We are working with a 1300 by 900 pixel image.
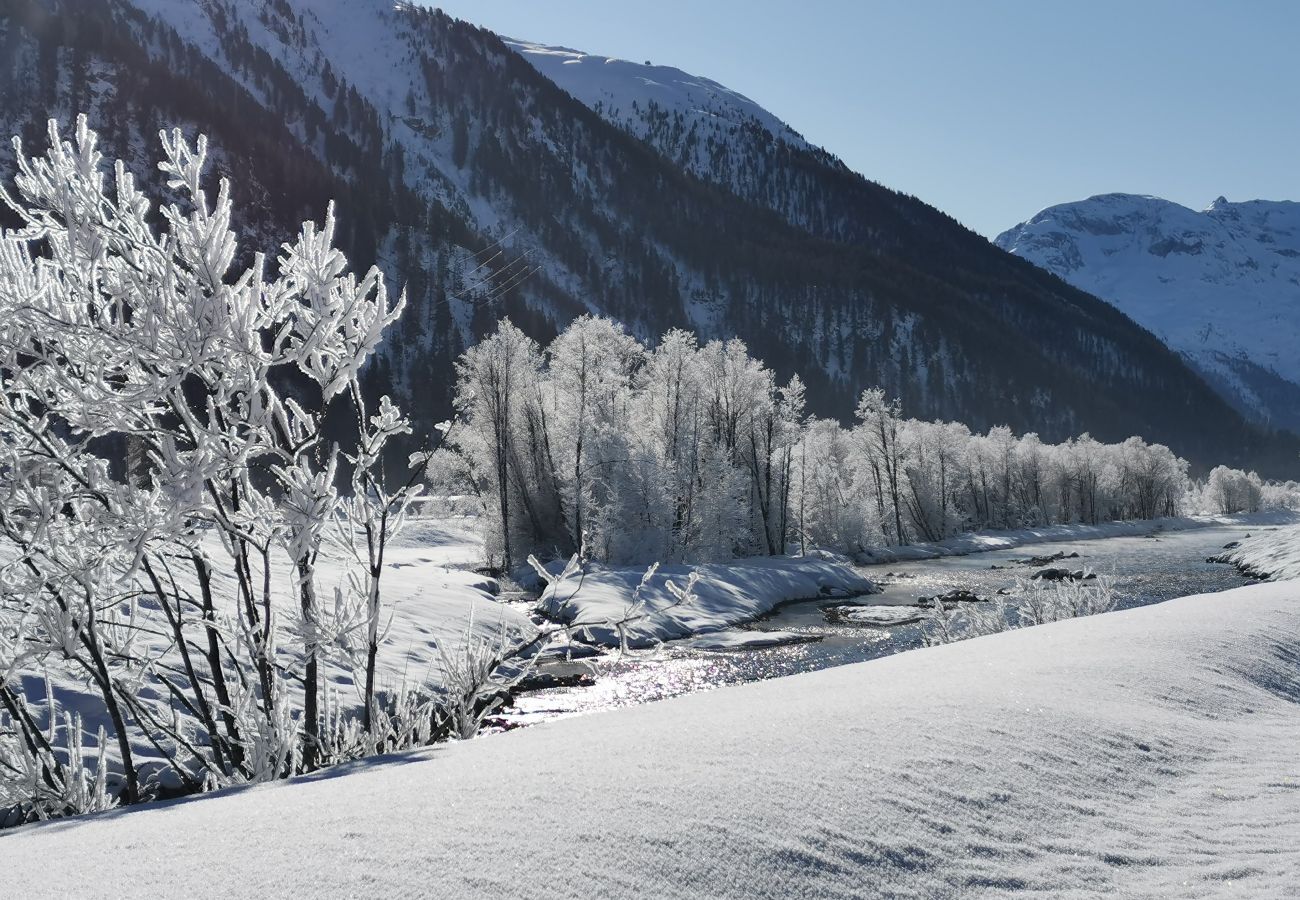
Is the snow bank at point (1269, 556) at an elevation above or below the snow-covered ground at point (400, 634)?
below

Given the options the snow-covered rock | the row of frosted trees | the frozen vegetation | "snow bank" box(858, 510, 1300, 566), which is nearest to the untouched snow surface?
the frozen vegetation

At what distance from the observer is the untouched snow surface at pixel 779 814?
2684 millimetres

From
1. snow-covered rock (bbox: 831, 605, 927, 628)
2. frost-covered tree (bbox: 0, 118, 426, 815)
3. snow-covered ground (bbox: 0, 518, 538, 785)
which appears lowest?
snow-covered rock (bbox: 831, 605, 927, 628)

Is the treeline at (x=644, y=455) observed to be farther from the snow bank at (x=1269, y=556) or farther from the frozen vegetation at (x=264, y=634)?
the frozen vegetation at (x=264, y=634)

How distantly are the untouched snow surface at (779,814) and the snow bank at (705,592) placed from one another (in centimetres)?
1511

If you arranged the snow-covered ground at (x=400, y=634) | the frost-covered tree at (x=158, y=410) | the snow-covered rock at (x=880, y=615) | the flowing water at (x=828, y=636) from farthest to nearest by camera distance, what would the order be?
the snow-covered rock at (x=880, y=615)
the flowing water at (x=828, y=636)
the snow-covered ground at (x=400, y=634)
the frost-covered tree at (x=158, y=410)

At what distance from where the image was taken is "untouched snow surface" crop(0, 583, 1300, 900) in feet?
8.80

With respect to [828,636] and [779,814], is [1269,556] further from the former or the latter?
[779,814]

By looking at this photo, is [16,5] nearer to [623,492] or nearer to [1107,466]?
[623,492]

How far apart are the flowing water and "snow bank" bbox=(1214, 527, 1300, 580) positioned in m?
0.88

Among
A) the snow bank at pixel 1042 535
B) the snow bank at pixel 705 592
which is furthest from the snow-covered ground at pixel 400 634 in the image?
the snow bank at pixel 1042 535

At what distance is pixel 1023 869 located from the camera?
3156 millimetres

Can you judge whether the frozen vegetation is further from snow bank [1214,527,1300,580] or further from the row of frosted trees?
snow bank [1214,527,1300,580]

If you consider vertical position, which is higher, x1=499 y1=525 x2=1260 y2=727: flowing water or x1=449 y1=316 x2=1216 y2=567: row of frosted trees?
x1=449 y1=316 x2=1216 y2=567: row of frosted trees
